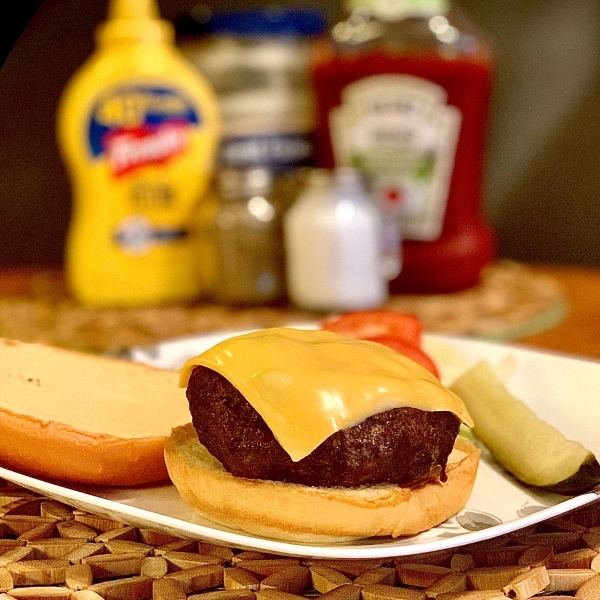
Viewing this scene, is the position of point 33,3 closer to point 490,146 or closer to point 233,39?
point 233,39

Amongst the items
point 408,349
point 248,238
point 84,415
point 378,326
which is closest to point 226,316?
point 248,238

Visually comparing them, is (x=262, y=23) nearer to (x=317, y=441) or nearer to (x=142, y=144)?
(x=142, y=144)

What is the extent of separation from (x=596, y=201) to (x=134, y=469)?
2245 millimetres

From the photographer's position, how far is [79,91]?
2090mm

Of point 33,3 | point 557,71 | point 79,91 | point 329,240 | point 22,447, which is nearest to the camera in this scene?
point 33,3

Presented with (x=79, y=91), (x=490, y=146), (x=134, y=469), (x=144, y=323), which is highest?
(x=79, y=91)

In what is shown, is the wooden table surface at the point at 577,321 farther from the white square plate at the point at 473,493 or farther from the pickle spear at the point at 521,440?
the pickle spear at the point at 521,440

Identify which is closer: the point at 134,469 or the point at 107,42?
the point at 134,469

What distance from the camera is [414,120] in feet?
6.64

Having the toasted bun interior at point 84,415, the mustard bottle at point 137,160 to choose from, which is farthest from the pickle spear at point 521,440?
the mustard bottle at point 137,160

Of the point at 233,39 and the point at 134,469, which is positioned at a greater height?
the point at 233,39

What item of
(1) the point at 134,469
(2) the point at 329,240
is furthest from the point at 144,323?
(1) the point at 134,469

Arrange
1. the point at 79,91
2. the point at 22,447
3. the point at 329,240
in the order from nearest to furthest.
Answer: the point at 22,447 → the point at 329,240 → the point at 79,91

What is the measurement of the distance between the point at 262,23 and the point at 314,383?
5.21ft
